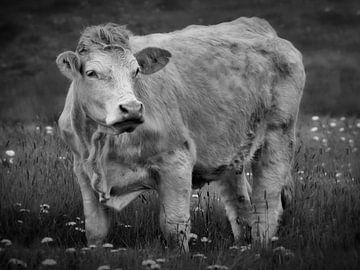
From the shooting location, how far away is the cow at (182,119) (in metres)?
5.35

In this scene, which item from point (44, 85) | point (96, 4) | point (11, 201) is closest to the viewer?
point (11, 201)

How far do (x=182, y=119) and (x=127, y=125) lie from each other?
3.95ft

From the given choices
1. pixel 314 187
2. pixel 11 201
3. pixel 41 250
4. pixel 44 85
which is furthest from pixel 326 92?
pixel 41 250

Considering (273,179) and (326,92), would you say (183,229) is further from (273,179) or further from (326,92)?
(326,92)

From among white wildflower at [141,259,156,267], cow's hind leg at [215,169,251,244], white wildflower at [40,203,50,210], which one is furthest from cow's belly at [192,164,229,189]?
white wildflower at [141,259,156,267]

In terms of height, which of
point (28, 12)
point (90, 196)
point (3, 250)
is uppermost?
point (28, 12)

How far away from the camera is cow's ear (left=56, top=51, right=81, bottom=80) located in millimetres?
5223

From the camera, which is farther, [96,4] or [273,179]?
[96,4]

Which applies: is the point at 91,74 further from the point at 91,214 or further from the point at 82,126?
the point at 91,214

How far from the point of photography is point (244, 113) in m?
6.73

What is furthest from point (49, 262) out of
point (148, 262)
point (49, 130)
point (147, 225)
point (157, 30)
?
point (157, 30)

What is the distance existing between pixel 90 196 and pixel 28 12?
17847 mm

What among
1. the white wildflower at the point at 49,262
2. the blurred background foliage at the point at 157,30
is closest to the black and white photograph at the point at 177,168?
the white wildflower at the point at 49,262

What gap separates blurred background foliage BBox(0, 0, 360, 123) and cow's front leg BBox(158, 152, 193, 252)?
6822 millimetres
